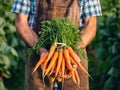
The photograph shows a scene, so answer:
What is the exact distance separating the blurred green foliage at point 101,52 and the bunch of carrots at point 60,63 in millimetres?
2353

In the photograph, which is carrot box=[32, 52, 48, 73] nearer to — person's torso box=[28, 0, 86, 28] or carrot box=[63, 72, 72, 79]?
carrot box=[63, 72, 72, 79]

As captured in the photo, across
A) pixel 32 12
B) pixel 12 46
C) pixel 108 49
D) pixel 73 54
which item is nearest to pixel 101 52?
pixel 108 49

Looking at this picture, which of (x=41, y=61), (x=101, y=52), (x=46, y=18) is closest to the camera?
Answer: (x=41, y=61)

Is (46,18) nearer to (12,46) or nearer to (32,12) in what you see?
(32,12)

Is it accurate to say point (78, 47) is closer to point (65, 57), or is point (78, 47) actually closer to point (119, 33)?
point (65, 57)

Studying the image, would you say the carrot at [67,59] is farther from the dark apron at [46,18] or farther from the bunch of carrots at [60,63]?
the dark apron at [46,18]

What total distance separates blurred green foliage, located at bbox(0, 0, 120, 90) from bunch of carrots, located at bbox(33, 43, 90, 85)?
235cm

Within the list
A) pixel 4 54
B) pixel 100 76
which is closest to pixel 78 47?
pixel 4 54

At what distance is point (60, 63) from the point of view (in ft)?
10.8

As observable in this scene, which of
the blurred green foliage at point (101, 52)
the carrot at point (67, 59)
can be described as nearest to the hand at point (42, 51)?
the carrot at point (67, 59)

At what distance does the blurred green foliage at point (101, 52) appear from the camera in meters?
5.84

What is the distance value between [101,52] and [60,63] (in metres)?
3.45

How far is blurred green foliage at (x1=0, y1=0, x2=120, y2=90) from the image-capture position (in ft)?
19.2

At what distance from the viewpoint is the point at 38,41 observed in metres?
3.31
